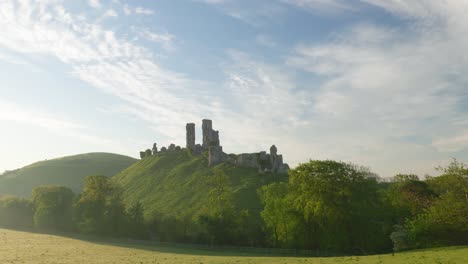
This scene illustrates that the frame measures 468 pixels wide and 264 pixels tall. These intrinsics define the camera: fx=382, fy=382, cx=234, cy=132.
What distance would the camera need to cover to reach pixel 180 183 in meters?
119

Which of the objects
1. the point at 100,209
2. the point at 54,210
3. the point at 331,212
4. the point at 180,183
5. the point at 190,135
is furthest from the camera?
the point at 190,135

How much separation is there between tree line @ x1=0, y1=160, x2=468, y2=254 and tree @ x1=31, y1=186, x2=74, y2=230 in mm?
12421

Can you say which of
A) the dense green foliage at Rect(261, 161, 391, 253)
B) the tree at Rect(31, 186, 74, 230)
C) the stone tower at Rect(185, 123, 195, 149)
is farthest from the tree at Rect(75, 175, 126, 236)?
the stone tower at Rect(185, 123, 195, 149)

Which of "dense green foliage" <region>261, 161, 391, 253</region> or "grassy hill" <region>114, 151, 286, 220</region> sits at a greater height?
"grassy hill" <region>114, 151, 286, 220</region>

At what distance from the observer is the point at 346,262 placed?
39.5 metres

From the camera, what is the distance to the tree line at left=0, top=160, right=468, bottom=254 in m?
50.4

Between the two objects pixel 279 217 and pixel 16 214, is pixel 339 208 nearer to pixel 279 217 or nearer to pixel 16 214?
pixel 279 217

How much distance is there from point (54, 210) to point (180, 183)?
3608cm

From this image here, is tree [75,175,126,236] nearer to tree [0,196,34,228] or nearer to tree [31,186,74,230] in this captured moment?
tree [31,186,74,230]

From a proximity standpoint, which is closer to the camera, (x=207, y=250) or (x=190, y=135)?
(x=207, y=250)

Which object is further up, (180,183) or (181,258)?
(180,183)

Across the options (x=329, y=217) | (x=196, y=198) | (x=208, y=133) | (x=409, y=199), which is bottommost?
(x=329, y=217)

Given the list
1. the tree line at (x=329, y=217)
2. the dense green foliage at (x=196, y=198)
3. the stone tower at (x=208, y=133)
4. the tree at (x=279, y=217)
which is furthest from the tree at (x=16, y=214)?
the tree at (x=279, y=217)

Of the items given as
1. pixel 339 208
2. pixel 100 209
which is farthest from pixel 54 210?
pixel 339 208
